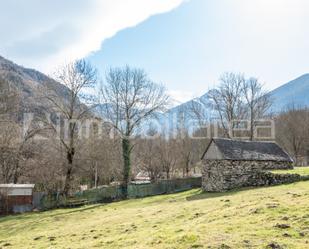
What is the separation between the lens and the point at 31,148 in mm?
42594

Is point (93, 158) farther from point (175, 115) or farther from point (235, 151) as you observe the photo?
point (175, 115)

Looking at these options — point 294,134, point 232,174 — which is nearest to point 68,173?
point 232,174

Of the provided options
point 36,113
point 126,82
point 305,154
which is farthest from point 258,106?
point 36,113

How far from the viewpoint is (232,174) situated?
32.9m

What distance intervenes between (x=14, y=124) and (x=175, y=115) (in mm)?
32900

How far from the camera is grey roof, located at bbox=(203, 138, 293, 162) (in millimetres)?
33906

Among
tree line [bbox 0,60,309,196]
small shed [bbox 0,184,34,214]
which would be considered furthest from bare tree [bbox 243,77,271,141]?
small shed [bbox 0,184,34,214]

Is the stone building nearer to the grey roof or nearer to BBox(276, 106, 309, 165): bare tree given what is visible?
the grey roof

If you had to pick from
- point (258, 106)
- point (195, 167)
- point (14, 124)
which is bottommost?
point (195, 167)

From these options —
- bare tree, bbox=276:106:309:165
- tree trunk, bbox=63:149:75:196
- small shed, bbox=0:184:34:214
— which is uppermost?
bare tree, bbox=276:106:309:165

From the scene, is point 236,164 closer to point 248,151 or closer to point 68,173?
point 248,151

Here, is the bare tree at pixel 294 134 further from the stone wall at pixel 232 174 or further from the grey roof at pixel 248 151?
the stone wall at pixel 232 174

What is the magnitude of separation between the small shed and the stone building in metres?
16.1

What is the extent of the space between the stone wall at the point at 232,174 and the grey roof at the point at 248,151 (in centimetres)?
46
